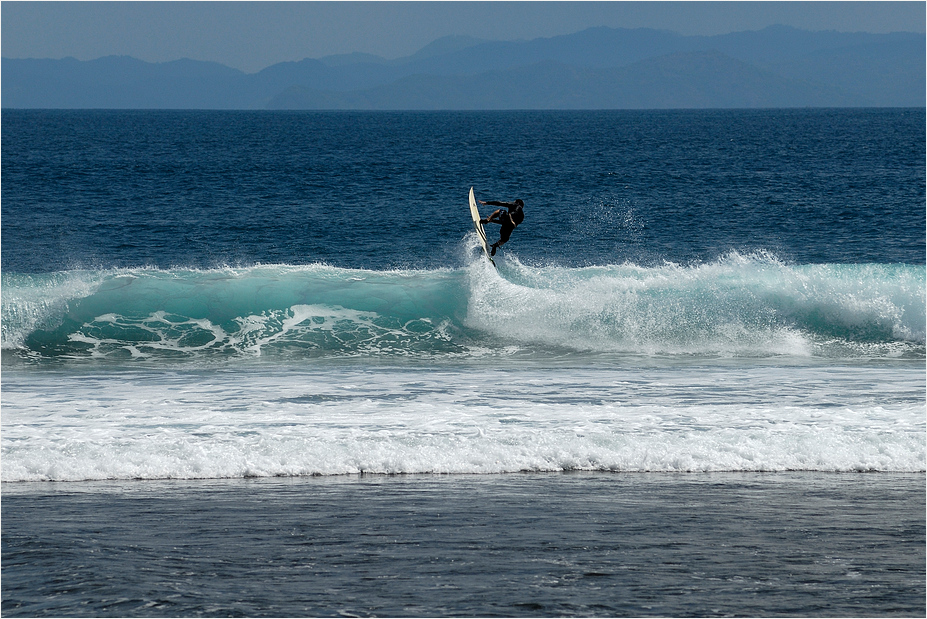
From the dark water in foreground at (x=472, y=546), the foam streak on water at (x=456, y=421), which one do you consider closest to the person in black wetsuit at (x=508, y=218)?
the foam streak on water at (x=456, y=421)

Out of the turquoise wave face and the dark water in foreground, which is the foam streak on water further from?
the turquoise wave face

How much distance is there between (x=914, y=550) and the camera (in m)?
6.77

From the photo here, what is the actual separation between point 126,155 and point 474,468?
70746mm

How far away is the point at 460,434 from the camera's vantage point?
32.9 feet

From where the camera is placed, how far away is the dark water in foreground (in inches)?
230

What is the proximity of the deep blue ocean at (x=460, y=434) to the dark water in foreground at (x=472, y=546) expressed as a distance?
3 cm

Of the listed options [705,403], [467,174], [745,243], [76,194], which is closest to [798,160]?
[467,174]

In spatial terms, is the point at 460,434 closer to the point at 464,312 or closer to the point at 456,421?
the point at 456,421

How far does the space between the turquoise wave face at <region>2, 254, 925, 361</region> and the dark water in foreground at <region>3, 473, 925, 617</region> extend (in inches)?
300

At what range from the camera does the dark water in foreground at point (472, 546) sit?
585cm

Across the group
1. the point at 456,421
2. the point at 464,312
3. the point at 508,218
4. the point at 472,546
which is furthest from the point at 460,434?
the point at 464,312

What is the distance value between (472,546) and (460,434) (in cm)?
325

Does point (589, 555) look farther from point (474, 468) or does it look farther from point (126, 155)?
point (126, 155)

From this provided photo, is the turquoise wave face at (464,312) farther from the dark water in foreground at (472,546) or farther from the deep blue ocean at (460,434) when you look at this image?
the dark water in foreground at (472,546)
